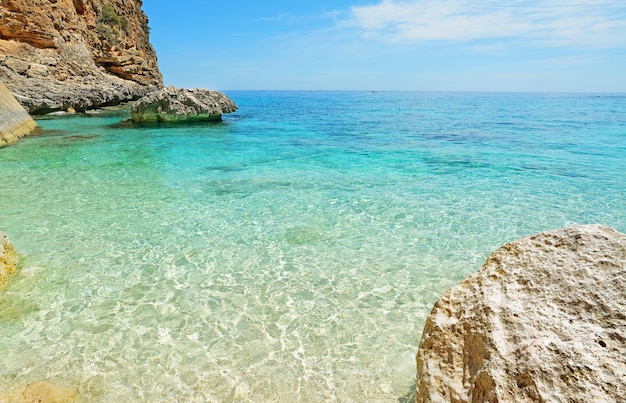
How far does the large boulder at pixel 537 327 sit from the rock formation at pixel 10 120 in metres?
17.6

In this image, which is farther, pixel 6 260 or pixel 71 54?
pixel 71 54

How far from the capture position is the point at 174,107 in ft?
76.8

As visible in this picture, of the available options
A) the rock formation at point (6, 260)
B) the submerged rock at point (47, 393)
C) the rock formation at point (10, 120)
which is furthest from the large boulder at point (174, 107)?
the submerged rock at point (47, 393)

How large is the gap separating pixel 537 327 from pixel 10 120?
20165mm

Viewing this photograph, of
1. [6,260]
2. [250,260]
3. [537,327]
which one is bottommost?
[250,260]

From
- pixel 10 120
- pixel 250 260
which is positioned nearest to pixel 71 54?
pixel 10 120

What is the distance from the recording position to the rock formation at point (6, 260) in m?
4.69

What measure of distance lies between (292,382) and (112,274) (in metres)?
3.16

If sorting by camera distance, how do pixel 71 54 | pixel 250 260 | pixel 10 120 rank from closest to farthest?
pixel 250 260 < pixel 10 120 < pixel 71 54

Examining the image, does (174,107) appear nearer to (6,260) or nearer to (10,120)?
(10,120)

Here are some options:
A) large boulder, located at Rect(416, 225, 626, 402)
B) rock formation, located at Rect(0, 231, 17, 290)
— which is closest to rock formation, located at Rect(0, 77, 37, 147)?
rock formation, located at Rect(0, 231, 17, 290)

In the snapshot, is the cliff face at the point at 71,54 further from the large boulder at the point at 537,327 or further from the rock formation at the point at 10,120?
the large boulder at the point at 537,327

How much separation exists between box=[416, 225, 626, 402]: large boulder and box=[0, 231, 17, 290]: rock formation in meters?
5.08

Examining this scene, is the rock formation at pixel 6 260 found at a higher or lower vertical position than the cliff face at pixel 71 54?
lower
